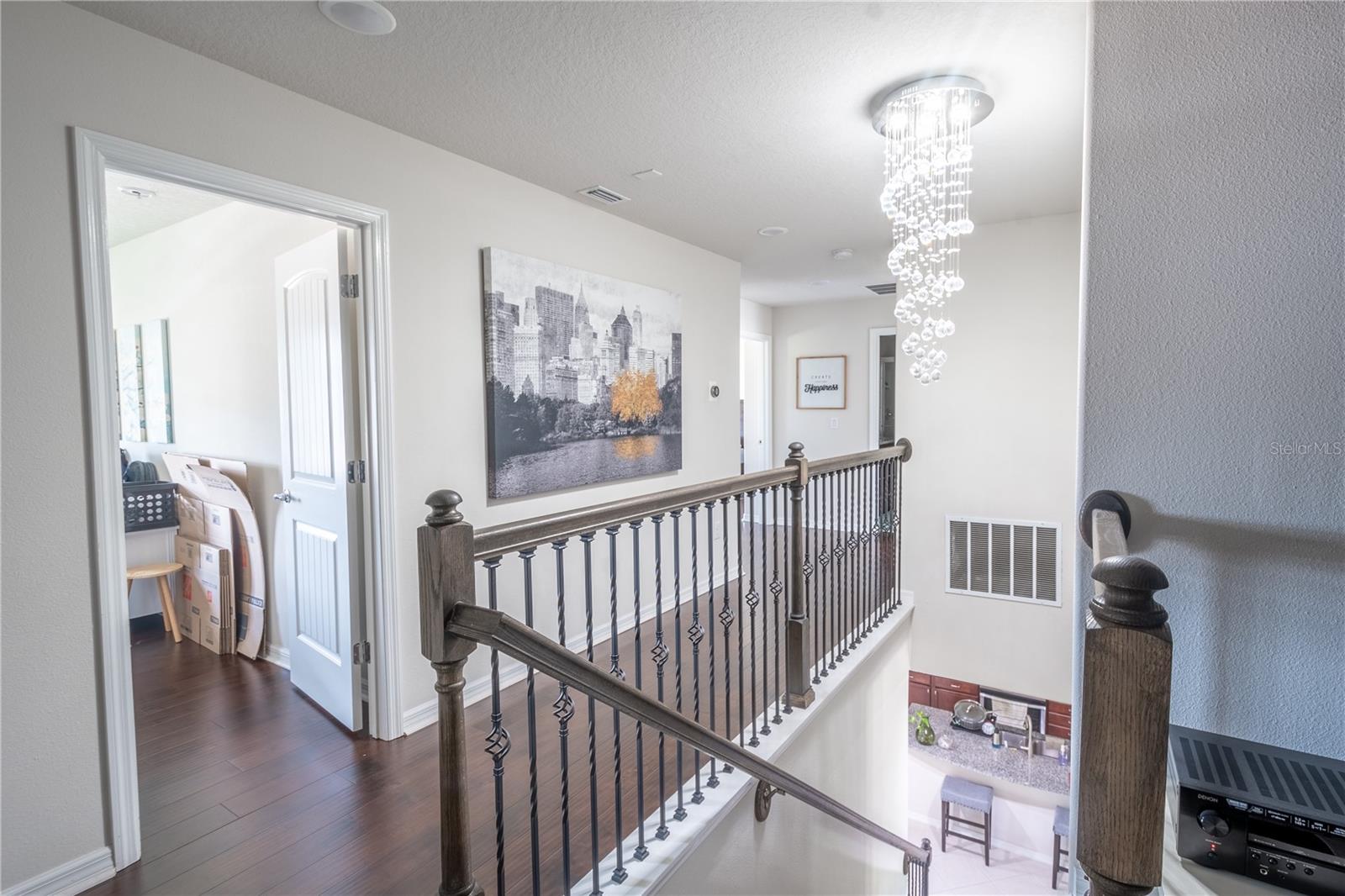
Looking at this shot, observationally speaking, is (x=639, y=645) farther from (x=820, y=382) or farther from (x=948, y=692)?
(x=820, y=382)

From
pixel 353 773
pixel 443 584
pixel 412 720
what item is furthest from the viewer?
pixel 412 720

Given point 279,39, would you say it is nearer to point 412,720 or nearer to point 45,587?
point 45,587

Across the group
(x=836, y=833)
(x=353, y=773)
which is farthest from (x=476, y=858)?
(x=836, y=833)

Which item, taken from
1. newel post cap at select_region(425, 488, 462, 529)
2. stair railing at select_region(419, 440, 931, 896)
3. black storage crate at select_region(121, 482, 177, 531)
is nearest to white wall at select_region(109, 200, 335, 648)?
black storage crate at select_region(121, 482, 177, 531)

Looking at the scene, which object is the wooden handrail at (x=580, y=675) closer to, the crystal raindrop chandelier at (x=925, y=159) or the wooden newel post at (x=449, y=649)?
the wooden newel post at (x=449, y=649)

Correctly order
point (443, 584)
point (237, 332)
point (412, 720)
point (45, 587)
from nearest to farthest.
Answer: point (443, 584)
point (45, 587)
point (412, 720)
point (237, 332)

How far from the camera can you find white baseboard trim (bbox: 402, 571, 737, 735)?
108 inches

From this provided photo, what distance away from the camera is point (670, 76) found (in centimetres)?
224

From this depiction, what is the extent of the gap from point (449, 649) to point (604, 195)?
9.30 feet

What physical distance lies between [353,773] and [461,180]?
247cm

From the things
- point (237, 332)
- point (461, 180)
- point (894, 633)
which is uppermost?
point (461, 180)

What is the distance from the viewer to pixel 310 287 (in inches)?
113

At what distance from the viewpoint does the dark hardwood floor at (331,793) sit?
191 centimetres

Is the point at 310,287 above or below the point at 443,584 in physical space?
above
